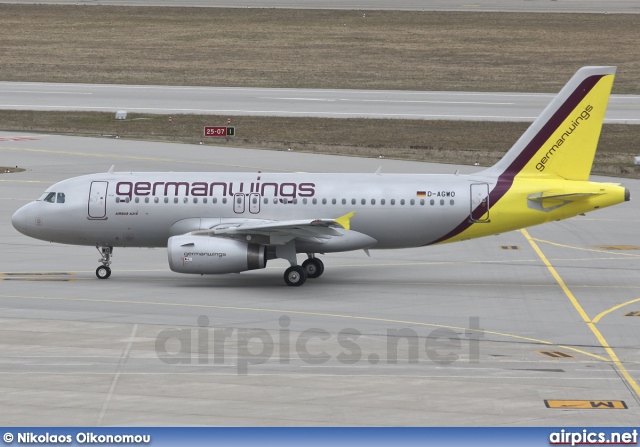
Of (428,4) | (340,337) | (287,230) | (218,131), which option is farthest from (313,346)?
(428,4)

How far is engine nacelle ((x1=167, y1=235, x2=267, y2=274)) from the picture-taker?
40.8 metres

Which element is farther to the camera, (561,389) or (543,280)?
(543,280)

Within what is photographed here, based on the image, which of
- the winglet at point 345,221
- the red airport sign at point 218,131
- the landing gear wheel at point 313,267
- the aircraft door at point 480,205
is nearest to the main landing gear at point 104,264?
the landing gear wheel at point 313,267

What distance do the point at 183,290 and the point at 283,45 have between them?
84405 mm

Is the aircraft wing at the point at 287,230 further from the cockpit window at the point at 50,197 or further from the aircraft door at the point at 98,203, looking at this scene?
the cockpit window at the point at 50,197

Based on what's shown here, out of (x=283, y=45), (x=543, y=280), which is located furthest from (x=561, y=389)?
(x=283, y=45)

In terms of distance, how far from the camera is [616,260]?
47.3 metres

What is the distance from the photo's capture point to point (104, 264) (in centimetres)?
4388

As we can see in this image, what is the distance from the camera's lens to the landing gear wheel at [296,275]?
41875mm

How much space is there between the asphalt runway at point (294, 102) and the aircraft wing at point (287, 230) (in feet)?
156

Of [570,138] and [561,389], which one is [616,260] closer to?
[570,138]

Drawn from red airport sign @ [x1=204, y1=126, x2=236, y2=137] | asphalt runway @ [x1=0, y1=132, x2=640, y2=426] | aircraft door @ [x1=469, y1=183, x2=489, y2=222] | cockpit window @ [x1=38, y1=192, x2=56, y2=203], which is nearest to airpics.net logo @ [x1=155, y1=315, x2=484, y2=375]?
asphalt runway @ [x1=0, y1=132, x2=640, y2=426]

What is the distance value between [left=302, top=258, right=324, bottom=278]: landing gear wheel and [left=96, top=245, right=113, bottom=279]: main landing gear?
7708 millimetres

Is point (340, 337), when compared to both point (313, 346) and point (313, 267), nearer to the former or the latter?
point (313, 346)
